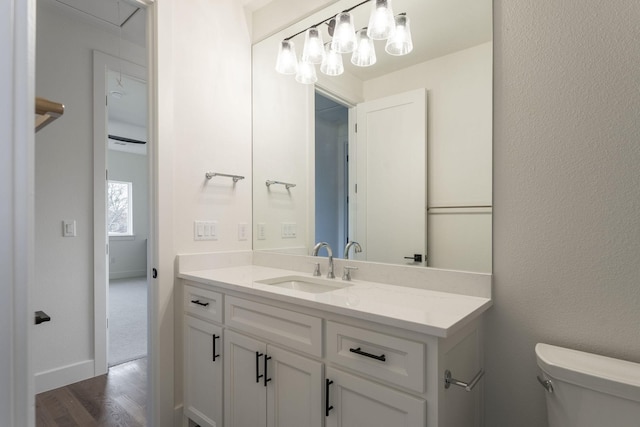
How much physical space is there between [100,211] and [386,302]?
2288 mm

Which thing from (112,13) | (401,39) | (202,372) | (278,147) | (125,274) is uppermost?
(112,13)

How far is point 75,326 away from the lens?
236 centimetres

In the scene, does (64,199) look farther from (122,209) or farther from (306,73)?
(122,209)

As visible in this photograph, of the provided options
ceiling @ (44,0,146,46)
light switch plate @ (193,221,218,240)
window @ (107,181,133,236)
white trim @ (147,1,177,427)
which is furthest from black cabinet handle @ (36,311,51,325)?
window @ (107,181,133,236)

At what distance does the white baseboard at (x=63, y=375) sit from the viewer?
221cm

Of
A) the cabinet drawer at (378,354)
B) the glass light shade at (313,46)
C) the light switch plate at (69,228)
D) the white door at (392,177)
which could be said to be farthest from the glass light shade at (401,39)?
the light switch plate at (69,228)

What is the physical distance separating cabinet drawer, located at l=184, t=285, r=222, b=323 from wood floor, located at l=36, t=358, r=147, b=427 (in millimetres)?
778

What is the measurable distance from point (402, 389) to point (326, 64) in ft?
5.61

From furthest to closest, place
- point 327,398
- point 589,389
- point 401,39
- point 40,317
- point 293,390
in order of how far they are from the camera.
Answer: point 40,317
point 401,39
point 293,390
point 327,398
point 589,389

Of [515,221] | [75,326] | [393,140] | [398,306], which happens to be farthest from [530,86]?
[75,326]

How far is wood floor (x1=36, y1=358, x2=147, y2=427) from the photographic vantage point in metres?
1.90

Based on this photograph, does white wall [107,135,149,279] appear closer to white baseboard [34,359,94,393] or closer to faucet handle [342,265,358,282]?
white baseboard [34,359,94,393]

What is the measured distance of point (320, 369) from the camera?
46.9 inches

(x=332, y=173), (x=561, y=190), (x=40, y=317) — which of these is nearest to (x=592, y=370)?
(x=561, y=190)
